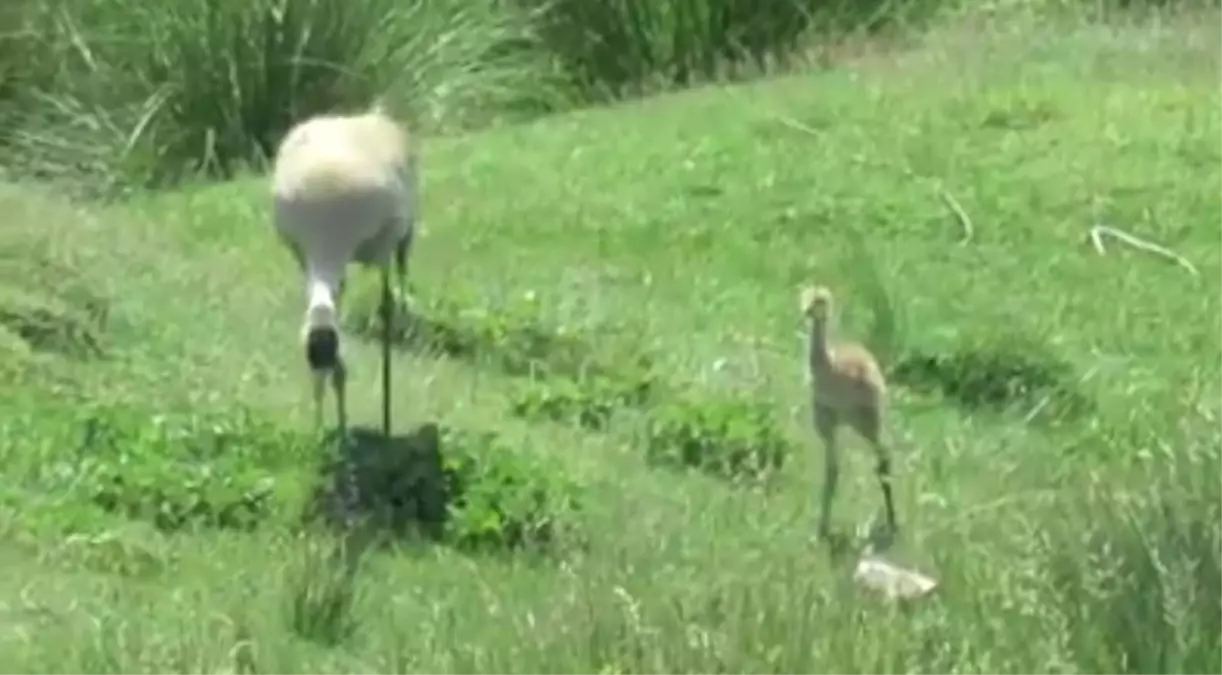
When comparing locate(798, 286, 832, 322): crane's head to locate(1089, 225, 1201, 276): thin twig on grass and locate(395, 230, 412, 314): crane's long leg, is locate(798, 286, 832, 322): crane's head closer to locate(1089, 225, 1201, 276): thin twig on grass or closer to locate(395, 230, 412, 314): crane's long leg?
locate(395, 230, 412, 314): crane's long leg

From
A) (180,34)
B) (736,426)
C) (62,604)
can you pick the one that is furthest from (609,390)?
(180,34)

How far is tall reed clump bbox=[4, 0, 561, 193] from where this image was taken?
619 inches

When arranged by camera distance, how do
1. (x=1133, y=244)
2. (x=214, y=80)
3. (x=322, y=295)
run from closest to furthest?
(x=322, y=295)
(x=1133, y=244)
(x=214, y=80)

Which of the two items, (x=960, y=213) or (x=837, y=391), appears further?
(x=960, y=213)

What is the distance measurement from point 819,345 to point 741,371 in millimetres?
2434

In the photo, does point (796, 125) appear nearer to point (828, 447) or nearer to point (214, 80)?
point (214, 80)

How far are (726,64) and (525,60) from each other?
1.30 metres

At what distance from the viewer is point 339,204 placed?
866cm

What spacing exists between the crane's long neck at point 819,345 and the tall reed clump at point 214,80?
7853 mm

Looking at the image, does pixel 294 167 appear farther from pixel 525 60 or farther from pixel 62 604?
pixel 525 60

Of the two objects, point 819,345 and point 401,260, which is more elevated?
point 819,345

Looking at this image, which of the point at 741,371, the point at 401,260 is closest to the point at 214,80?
the point at 741,371

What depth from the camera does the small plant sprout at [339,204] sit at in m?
8.66

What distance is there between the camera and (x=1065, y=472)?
885cm
